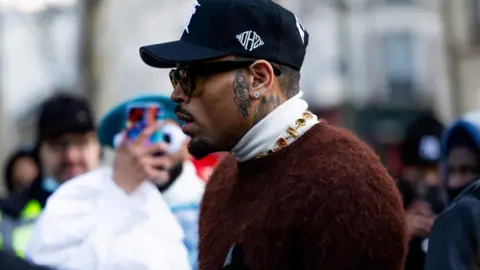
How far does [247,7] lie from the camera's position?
283 cm

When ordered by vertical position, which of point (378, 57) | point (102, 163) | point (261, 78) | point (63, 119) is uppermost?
point (261, 78)

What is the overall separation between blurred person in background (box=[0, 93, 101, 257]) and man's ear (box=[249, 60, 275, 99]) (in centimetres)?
219

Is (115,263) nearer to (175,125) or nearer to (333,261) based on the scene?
(175,125)

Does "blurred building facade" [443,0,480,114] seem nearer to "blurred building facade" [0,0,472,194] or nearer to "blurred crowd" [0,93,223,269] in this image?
"blurred building facade" [0,0,472,194]

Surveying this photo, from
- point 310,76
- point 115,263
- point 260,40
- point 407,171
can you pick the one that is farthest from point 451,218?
point 310,76

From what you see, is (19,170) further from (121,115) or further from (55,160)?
(121,115)

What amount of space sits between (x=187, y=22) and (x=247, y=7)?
0.21 m

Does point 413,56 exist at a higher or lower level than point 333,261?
lower

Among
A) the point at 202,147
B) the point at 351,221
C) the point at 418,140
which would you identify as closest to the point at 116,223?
the point at 202,147

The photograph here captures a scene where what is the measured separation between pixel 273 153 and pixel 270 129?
71mm

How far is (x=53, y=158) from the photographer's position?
195 inches

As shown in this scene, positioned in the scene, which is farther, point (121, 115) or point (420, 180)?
point (420, 180)

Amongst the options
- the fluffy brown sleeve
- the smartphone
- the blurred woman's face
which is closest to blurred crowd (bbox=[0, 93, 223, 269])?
the smartphone

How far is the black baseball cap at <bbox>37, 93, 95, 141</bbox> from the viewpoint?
4.94 meters
